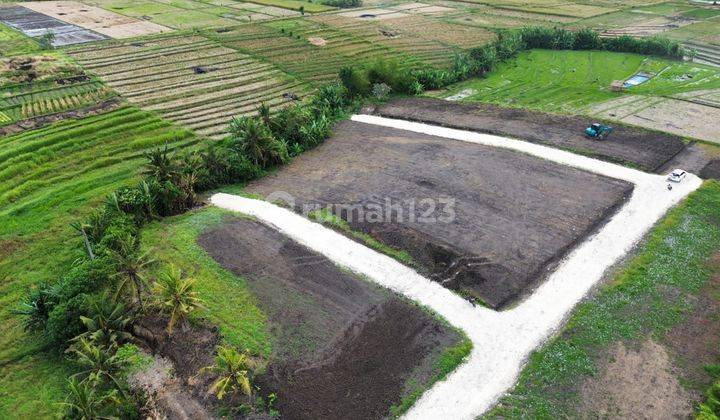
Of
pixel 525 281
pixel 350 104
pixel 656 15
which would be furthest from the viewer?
pixel 656 15

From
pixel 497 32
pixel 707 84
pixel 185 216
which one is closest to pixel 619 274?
pixel 185 216

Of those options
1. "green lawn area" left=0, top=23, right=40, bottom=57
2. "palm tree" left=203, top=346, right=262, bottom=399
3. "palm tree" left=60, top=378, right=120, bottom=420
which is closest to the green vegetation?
"palm tree" left=203, top=346, right=262, bottom=399

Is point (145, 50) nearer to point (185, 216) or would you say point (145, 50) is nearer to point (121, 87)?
point (121, 87)

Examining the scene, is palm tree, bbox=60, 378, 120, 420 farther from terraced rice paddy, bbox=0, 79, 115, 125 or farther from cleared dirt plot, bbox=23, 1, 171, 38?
cleared dirt plot, bbox=23, 1, 171, 38

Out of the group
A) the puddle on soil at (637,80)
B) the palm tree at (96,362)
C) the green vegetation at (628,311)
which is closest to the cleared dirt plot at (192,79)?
the palm tree at (96,362)

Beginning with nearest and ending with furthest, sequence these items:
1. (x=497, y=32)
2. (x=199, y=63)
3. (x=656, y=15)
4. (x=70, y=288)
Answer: (x=70, y=288), (x=199, y=63), (x=497, y=32), (x=656, y=15)

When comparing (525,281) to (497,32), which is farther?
(497,32)
